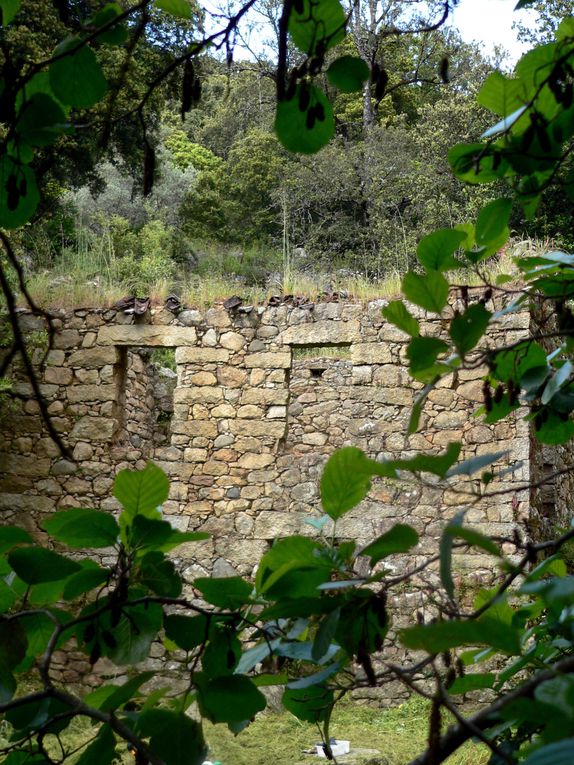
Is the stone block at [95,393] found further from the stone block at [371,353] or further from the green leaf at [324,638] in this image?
the green leaf at [324,638]

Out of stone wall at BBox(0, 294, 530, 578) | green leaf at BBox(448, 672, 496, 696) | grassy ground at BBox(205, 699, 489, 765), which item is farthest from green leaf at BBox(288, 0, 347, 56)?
stone wall at BBox(0, 294, 530, 578)

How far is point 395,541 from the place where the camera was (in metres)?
0.88

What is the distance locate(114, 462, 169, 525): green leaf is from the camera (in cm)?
103

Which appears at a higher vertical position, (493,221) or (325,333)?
(493,221)

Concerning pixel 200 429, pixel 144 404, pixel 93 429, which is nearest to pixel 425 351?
pixel 200 429

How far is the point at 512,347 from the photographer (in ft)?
4.21

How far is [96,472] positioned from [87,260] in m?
2.10

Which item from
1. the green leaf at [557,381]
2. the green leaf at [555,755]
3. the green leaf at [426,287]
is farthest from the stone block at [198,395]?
the green leaf at [555,755]

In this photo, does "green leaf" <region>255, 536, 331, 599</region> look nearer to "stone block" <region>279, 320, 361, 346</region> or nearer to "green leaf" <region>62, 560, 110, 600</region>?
"green leaf" <region>62, 560, 110, 600</region>

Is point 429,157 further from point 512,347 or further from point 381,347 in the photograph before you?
point 512,347

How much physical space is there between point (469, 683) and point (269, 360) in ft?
19.2

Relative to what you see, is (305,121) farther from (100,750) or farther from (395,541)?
(100,750)

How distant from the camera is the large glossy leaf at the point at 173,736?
0.86m

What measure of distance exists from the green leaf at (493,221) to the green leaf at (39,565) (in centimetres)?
71
